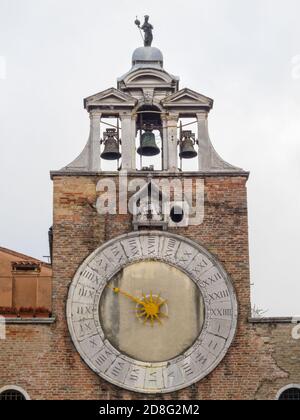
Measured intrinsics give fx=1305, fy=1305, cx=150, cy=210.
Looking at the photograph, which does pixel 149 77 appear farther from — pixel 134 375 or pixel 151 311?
pixel 134 375

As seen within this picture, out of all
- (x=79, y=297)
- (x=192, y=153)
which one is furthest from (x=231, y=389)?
(x=192, y=153)

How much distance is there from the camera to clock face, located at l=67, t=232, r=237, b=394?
25.4 m

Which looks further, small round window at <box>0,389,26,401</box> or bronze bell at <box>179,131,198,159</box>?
bronze bell at <box>179,131,198,159</box>

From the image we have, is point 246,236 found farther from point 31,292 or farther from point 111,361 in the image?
point 31,292

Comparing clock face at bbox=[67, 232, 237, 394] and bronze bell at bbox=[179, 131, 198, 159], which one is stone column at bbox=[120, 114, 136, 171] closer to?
bronze bell at bbox=[179, 131, 198, 159]

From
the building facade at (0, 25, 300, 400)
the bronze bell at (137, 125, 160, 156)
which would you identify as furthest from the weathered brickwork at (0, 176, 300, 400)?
the bronze bell at (137, 125, 160, 156)

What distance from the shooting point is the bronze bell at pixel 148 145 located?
2823cm

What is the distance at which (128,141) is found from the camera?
27312mm

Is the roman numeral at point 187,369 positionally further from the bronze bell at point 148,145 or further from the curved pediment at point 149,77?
the curved pediment at point 149,77

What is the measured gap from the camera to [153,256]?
26.1 m

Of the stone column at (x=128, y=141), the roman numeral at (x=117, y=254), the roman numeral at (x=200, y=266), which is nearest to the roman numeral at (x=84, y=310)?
the roman numeral at (x=117, y=254)

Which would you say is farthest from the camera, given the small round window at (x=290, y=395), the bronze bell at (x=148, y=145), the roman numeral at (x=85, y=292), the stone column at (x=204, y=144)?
the bronze bell at (x=148, y=145)

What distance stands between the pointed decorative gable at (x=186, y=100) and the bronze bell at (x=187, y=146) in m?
0.64

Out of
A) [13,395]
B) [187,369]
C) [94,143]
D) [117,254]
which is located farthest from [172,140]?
[13,395]
